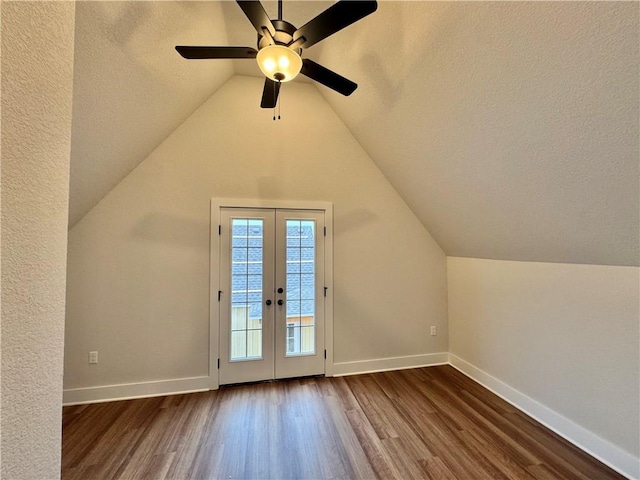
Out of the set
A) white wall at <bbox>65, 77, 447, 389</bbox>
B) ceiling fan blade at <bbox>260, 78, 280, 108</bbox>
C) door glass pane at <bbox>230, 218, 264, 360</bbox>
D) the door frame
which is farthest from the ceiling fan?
door glass pane at <bbox>230, 218, 264, 360</bbox>

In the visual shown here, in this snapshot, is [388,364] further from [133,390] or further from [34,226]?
[34,226]

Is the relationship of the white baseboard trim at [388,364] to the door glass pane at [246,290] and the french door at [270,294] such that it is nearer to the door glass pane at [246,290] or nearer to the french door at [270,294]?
the french door at [270,294]

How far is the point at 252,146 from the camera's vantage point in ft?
10.3

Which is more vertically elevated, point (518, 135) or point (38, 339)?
point (518, 135)

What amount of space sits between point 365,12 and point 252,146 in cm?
210

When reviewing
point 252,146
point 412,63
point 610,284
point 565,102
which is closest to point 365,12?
point 412,63

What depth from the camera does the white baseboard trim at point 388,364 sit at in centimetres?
329

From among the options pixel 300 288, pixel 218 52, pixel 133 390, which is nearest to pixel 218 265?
pixel 300 288

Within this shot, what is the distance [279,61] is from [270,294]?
2.33m

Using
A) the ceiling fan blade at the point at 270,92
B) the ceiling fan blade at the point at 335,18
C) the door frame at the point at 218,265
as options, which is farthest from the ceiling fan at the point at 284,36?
the door frame at the point at 218,265

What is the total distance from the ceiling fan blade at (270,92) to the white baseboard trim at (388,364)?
2.88 meters

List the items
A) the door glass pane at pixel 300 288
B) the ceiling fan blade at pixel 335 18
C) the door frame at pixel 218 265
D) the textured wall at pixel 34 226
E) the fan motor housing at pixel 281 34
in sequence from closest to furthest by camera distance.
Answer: the textured wall at pixel 34 226
the ceiling fan blade at pixel 335 18
the fan motor housing at pixel 281 34
the door frame at pixel 218 265
the door glass pane at pixel 300 288

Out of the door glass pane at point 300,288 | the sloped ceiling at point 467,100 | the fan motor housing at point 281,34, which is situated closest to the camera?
the sloped ceiling at point 467,100

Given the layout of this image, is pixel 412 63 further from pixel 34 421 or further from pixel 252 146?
pixel 34 421
